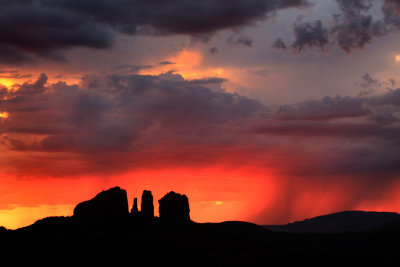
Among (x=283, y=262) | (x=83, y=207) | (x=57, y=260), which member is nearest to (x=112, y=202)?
(x=83, y=207)

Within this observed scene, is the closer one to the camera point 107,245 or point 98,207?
point 107,245

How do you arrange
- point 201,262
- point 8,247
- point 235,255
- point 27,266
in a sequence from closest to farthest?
point 27,266 < point 8,247 < point 201,262 < point 235,255

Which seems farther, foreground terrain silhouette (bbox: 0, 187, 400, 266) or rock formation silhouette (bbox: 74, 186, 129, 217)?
rock formation silhouette (bbox: 74, 186, 129, 217)

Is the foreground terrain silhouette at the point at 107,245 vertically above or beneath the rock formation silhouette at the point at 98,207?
beneath

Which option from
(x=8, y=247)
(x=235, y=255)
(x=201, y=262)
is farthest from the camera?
(x=235, y=255)

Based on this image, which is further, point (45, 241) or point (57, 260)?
point (45, 241)

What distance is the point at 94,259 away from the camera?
162750mm

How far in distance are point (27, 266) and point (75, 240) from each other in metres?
24.9

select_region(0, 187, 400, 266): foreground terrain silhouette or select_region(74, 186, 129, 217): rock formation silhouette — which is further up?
select_region(74, 186, 129, 217): rock formation silhouette

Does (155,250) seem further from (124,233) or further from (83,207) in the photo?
(83,207)

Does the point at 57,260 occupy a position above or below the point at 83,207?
below

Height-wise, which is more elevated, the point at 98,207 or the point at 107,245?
the point at 98,207

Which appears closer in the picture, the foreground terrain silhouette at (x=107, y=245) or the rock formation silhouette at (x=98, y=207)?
the foreground terrain silhouette at (x=107, y=245)

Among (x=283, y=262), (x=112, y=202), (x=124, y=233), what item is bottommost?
(x=283, y=262)
